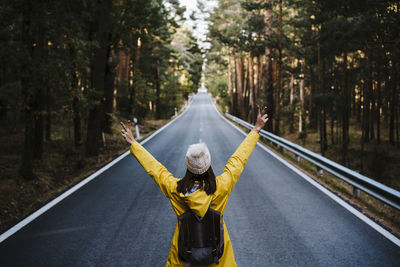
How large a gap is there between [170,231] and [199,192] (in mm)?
3149

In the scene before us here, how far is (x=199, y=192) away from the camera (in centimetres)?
218

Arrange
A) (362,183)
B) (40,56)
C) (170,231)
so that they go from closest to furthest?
(170,231) → (362,183) → (40,56)

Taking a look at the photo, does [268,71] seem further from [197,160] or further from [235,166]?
[197,160]

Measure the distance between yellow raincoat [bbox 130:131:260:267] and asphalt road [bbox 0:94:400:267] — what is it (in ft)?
5.94

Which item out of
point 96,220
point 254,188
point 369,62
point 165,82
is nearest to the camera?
point 96,220

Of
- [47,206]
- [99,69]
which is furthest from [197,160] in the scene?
[99,69]

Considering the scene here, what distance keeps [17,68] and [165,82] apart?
34.3 m

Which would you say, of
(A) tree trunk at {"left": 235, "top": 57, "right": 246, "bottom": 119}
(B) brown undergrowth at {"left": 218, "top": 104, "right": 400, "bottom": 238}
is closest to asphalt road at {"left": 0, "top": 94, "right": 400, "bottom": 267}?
(B) brown undergrowth at {"left": 218, "top": 104, "right": 400, "bottom": 238}

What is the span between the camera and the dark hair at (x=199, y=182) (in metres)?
2.21

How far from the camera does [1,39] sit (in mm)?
8805

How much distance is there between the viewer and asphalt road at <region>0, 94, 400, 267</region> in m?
4.14

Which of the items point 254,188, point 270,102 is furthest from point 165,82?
point 254,188

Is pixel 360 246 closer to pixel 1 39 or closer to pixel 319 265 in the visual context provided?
pixel 319 265

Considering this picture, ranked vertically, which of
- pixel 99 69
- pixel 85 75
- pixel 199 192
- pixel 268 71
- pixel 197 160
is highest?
pixel 268 71
